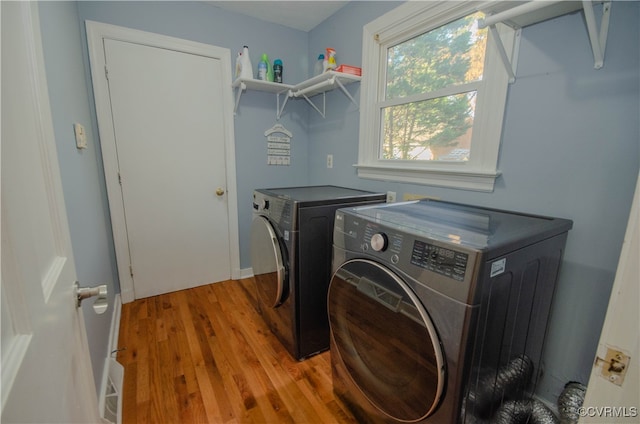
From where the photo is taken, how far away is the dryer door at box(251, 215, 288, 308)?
158cm

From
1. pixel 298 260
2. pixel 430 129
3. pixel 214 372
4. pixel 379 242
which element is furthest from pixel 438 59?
pixel 214 372

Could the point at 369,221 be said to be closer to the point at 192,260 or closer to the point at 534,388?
the point at 534,388

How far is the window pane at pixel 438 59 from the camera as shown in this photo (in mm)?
1479

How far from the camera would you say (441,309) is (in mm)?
792

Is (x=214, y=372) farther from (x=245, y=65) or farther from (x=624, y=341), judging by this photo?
(x=245, y=65)

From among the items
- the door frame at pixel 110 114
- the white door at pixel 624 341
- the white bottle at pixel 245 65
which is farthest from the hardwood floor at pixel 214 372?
the white bottle at pixel 245 65

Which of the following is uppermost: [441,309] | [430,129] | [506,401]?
[430,129]

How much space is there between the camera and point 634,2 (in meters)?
0.95

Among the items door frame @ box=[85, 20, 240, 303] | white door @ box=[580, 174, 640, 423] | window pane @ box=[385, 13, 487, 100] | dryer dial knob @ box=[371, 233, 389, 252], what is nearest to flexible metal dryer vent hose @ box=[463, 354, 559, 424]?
white door @ box=[580, 174, 640, 423]

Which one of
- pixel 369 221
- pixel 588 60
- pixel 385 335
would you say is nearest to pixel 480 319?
pixel 385 335

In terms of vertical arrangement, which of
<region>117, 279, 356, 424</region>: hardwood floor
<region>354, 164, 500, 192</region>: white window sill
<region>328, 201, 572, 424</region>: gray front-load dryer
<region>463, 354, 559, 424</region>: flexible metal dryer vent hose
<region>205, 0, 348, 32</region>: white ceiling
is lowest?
<region>117, 279, 356, 424</region>: hardwood floor

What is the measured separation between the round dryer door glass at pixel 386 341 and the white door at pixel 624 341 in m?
0.34

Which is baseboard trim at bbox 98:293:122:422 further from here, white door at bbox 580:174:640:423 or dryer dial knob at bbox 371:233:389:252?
white door at bbox 580:174:640:423

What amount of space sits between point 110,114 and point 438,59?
7.52ft
